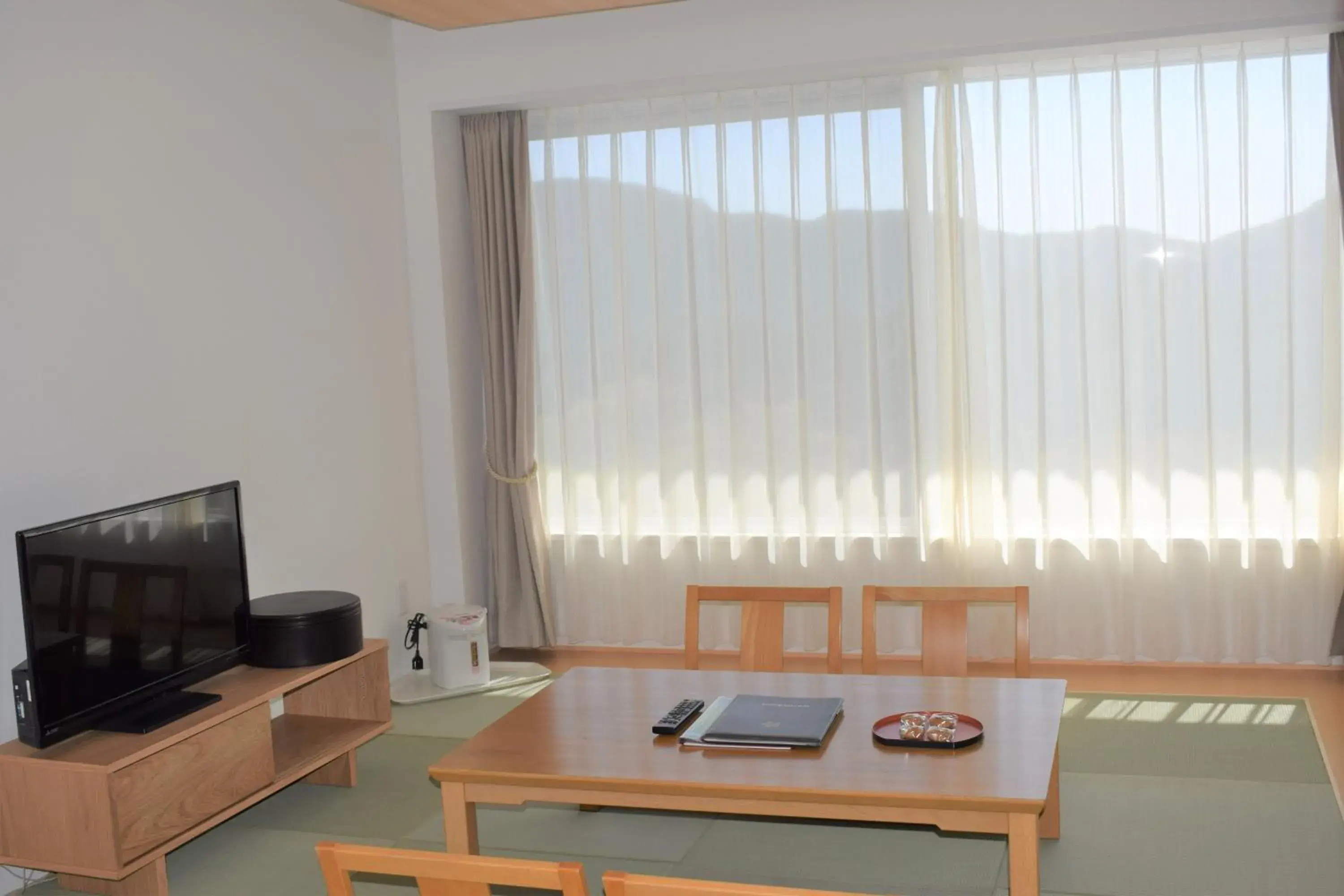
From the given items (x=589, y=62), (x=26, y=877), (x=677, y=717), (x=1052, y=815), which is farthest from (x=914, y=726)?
(x=589, y=62)

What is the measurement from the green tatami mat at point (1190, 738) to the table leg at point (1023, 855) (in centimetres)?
174

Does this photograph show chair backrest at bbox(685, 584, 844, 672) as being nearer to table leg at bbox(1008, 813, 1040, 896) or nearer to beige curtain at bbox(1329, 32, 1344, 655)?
table leg at bbox(1008, 813, 1040, 896)

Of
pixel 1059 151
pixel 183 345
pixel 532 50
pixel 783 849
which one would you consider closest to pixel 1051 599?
pixel 1059 151

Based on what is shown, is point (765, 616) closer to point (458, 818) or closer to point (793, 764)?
point (793, 764)

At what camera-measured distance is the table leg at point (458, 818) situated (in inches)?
114

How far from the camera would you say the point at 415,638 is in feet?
18.9

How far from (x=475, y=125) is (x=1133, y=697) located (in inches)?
151

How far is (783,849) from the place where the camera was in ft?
12.1

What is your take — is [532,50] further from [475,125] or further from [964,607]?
[964,607]

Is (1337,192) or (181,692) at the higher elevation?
(1337,192)

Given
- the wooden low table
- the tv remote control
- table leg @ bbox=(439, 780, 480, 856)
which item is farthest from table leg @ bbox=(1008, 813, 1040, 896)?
table leg @ bbox=(439, 780, 480, 856)

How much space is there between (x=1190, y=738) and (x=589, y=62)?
366 cm

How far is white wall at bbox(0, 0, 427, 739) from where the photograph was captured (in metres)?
3.74

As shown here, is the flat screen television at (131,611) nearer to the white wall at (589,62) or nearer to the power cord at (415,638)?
the power cord at (415,638)
